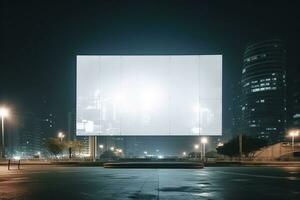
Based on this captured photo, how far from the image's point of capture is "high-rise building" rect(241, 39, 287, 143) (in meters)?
162

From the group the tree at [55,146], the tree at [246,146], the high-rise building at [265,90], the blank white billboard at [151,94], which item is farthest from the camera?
the high-rise building at [265,90]

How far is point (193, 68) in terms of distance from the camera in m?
41.7

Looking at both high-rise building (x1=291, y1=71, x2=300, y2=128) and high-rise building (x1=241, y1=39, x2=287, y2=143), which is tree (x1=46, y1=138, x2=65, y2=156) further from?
high-rise building (x1=241, y1=39, x2=287, y2=143)

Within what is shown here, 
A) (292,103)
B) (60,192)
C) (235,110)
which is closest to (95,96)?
(60,192)

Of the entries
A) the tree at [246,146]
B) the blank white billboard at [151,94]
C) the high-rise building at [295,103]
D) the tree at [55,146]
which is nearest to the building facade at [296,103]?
the high-rise building at [295,103]

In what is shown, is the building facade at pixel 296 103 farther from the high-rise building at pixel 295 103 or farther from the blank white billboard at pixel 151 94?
the blank white billboard at pixel 151 94

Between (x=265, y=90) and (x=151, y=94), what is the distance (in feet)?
440

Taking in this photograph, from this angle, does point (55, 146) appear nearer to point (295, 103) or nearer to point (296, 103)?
point (296, 103)

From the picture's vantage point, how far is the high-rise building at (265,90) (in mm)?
162375

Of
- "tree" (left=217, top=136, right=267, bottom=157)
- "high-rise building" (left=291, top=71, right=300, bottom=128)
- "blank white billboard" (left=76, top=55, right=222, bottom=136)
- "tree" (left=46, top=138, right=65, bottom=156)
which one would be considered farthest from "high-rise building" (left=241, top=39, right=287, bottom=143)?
"blank white billboard" (left=76, top=55, right=222, bottom=136)

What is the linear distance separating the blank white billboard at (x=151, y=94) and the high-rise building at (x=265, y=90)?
12391cm

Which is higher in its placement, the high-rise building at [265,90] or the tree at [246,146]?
the high-rise building at [265,90]

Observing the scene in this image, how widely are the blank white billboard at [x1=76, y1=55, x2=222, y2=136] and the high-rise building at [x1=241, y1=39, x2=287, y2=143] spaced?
Answer: 12391cm

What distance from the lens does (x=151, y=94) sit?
42.4m
